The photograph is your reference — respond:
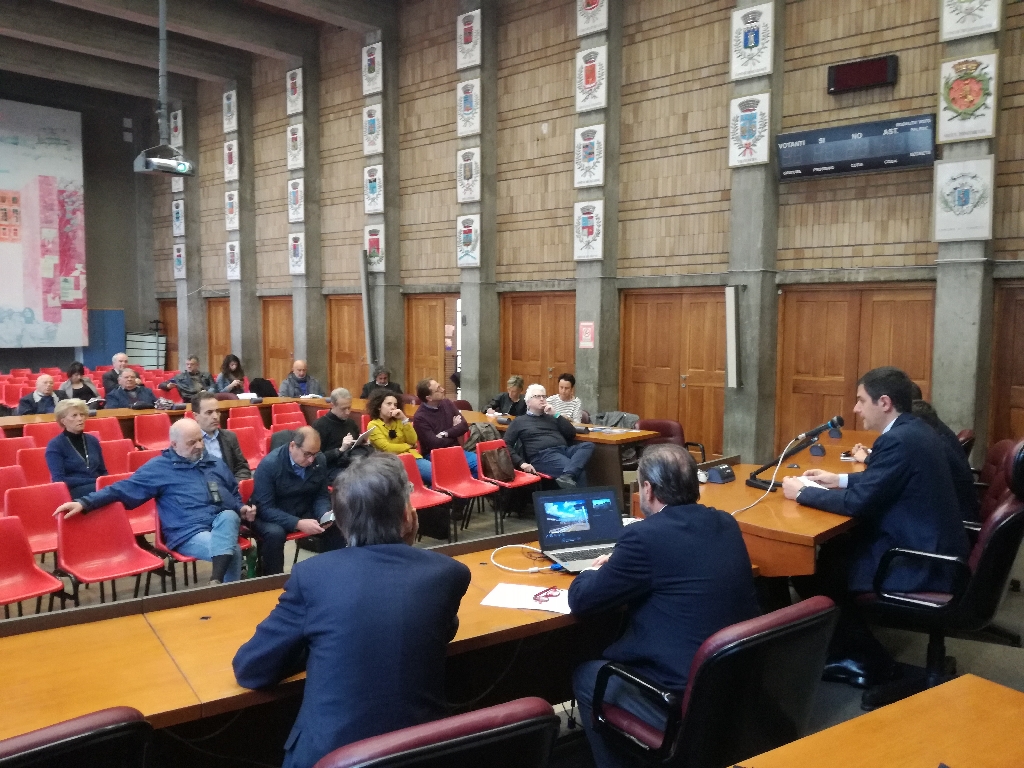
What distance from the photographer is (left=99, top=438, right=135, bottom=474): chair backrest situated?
21.6ft

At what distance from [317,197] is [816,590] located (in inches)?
476

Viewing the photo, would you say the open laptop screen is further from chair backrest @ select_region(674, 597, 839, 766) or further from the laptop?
chair backrest @ select_region(674, 597, 839, 766)

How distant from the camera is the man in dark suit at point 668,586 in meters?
2.51

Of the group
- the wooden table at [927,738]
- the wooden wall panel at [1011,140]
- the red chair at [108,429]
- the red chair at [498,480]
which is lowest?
the red chair at [498,480]

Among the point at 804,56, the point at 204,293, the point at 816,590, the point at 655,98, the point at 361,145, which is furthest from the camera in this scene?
the point at 204,293

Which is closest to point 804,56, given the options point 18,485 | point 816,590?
point 816,590

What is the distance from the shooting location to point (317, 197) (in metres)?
14.4

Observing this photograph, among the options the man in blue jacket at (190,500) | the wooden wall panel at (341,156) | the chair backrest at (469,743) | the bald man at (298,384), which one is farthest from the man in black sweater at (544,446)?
the wooden wall panel at (341,156)

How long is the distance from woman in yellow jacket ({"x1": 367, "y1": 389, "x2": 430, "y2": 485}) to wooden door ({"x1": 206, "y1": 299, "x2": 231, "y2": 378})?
36.2 ft

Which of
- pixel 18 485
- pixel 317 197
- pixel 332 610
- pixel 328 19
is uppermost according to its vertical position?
pixel 328 19

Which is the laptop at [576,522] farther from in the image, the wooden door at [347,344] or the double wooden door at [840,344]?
the wooden door at [347,344]

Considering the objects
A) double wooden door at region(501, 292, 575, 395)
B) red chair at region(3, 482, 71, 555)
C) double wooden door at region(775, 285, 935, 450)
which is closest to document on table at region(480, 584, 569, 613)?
red chair at region(3, 482, 71, 555)

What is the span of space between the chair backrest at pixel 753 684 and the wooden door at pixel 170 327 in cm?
1836

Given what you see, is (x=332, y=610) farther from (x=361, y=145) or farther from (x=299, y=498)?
(x=361, y=145)
